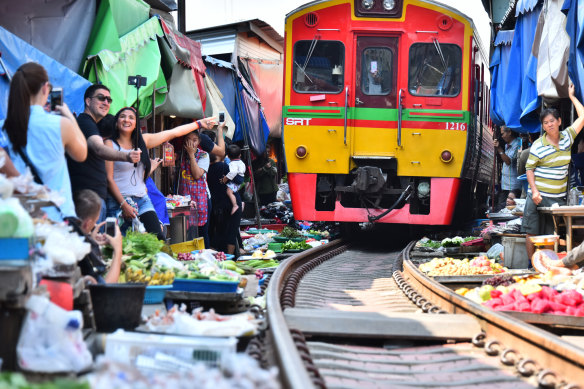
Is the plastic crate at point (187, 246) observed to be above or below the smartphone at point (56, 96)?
below

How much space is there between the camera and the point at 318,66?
1082 cm

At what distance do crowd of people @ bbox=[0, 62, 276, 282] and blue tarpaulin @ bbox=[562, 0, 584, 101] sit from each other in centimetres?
355

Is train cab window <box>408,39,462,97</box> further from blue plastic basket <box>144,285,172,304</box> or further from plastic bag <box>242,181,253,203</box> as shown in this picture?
blue plastic basket <box>144,285,172,304</box>

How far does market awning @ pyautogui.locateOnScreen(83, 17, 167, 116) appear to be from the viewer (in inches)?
287

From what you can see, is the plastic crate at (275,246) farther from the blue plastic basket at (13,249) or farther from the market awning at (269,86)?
the blue plastic basket at (13,249)

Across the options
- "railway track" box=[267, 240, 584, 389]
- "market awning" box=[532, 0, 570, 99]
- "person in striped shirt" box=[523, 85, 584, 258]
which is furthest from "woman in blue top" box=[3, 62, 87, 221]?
"market awning" box=[532, 0, 570, 99]

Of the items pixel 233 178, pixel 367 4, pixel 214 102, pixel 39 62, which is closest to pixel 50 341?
pixel 39 62

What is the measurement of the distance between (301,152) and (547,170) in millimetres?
3771

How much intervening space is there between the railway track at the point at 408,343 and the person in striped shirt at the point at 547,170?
185cm

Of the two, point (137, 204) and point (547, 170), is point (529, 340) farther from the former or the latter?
point (547, 170)

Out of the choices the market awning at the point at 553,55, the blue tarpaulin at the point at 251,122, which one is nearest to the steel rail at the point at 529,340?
the market awning at the point at 553,55

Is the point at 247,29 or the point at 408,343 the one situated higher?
the point at 247,29

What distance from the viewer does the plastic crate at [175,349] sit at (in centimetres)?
318

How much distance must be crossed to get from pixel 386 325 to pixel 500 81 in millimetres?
7158
